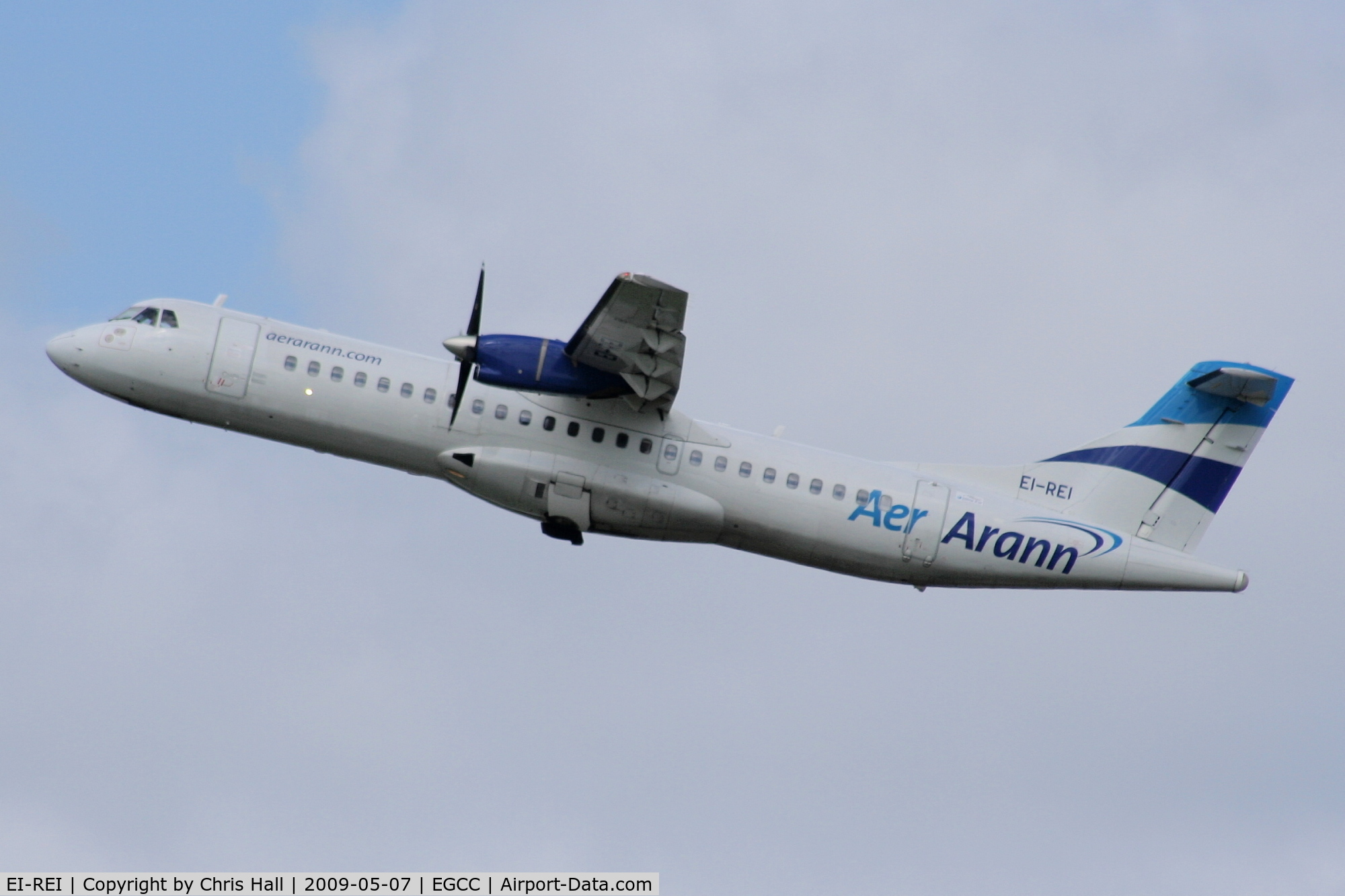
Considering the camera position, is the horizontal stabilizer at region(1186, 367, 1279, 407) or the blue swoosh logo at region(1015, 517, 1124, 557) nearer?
the horizontal stabilizer at region(1186, 367, 1279, 407)

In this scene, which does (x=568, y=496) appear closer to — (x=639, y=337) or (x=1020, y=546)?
(x=639, y=337)

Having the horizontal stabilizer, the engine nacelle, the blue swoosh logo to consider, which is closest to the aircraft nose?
the engine nacelle

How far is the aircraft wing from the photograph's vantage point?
2478 centimetres

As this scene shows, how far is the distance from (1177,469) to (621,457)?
410 inches

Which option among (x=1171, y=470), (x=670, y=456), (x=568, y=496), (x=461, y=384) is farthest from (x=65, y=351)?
(x=1171, y=470)

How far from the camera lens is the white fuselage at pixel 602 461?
27.5 meters

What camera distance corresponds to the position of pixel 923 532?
2809 centimetres

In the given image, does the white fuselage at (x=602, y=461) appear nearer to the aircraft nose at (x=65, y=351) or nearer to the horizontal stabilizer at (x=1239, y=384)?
the aircraft nose at (x=65, y=351)

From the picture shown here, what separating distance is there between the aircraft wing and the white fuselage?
1.06 m

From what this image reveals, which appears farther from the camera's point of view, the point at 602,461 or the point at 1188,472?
the point at 1188,472

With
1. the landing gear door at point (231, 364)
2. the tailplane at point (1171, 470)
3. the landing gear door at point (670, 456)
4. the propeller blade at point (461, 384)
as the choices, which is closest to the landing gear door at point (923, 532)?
the tailplane at point (1171, 470)

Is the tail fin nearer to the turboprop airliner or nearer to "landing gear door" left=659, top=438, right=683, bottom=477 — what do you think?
the turboprop airliner

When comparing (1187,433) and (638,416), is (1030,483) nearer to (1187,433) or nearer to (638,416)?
(1187,433)

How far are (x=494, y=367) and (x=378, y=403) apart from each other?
107 inches
